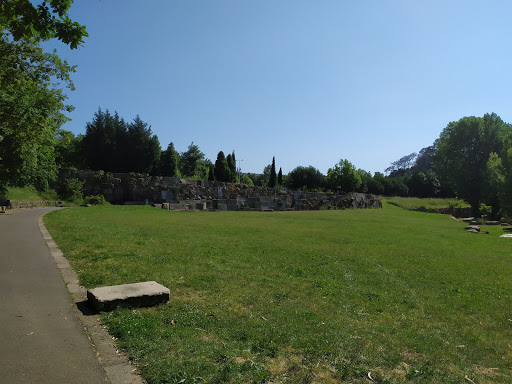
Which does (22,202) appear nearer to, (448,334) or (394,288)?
(394,288)

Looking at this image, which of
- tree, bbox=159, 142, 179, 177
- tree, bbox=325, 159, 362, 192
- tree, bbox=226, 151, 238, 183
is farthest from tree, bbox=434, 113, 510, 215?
tree, bbox=159, 142, 179, 177

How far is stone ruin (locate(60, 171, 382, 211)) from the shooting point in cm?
2381

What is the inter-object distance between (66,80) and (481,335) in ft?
55.7

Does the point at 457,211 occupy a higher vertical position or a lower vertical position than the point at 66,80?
lower

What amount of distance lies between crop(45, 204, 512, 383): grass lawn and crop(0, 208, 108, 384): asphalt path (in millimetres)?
356

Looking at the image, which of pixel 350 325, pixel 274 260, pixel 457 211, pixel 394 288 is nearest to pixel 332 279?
pixel 394 288

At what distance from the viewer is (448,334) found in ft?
14.2

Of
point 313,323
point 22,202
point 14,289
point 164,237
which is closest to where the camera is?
point 313,323

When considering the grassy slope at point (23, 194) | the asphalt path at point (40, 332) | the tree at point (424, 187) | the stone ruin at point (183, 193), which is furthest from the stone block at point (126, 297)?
the tree at point (424, 187)

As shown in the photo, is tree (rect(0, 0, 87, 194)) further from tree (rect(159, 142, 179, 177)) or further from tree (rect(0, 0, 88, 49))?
tree (rect(159, 142, 179, 177))

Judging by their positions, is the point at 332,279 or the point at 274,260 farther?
the point at 274,260

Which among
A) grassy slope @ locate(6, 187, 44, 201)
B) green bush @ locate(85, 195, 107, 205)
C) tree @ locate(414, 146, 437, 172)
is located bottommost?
green bush @ locate(85, 195, 107, 205)

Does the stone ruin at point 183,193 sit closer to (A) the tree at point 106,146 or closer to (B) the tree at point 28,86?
(B) the tree at point 28,86

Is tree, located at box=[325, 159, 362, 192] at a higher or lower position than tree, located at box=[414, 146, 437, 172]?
lower
